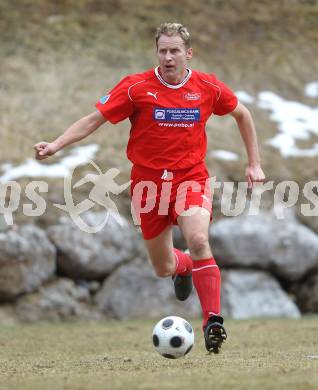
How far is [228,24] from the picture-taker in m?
16.8

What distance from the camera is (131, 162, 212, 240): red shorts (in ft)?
21.1

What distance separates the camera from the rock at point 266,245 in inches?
489

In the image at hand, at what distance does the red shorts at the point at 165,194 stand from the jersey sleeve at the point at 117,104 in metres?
0.42

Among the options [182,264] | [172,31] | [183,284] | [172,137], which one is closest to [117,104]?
[172,137]

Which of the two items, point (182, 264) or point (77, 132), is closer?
point (77, 132)

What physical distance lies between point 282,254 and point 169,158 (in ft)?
21.1

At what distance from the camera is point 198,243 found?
6.19 metres

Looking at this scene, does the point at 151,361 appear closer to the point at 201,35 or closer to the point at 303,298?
the point at 303,298

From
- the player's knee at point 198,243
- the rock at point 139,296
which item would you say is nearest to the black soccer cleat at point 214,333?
the player's knee at point 198,243

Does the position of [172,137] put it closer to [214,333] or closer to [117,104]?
[117,104]

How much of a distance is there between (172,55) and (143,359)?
216 cm

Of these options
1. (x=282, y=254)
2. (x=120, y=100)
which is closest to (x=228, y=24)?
(x=282, y=254)

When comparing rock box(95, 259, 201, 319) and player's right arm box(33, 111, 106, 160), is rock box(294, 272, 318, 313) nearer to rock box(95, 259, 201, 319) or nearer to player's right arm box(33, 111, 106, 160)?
rock box(95, 259, 201, 319)

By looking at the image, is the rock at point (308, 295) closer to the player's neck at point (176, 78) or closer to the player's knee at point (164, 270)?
the player's knee at point (164, 270)
